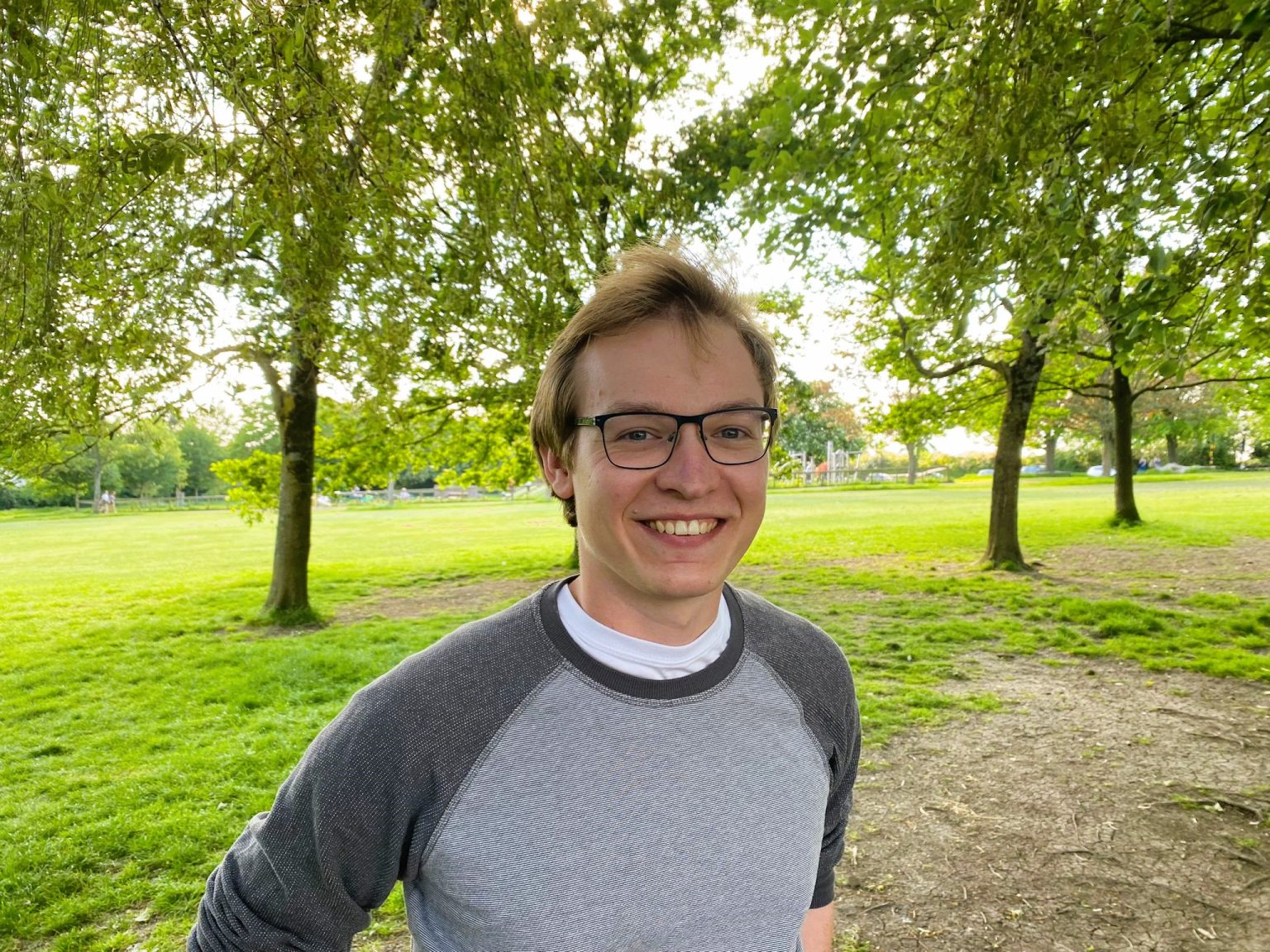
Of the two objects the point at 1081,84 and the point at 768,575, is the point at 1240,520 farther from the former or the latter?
the point at 1081,84

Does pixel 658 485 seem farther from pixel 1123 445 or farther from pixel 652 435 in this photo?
pixel 1123 445

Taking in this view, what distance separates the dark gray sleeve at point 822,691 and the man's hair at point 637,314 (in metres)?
0.54

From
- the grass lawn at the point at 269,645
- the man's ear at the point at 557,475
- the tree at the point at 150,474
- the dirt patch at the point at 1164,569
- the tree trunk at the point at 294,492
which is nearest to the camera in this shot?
the man's ear at the point at 557,475

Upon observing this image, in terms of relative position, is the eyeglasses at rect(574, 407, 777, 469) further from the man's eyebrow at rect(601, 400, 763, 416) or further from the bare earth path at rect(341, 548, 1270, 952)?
the bare earth path at rect(341, 548, 1270, 952)

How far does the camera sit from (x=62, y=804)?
4930 millimetres

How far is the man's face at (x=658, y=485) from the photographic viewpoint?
4.75ft

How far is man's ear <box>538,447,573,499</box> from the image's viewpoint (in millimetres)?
1682

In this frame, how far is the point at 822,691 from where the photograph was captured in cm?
164

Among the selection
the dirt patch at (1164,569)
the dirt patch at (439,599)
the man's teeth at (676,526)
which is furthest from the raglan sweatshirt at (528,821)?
the dirt patch at (1164,569)

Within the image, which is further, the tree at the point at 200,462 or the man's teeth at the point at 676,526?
the tree at the point at 200,462

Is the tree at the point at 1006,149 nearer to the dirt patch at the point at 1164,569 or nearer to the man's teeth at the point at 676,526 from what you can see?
the man's teeth at the point at 676,526

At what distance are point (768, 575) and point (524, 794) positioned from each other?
1251 centimetres

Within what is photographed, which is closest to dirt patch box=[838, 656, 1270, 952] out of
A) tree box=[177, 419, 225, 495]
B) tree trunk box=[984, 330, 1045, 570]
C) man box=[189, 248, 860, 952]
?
man box=[189, 248, 860, 952]

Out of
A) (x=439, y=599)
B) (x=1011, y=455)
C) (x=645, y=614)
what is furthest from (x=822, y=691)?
(x=1011, y=455)
